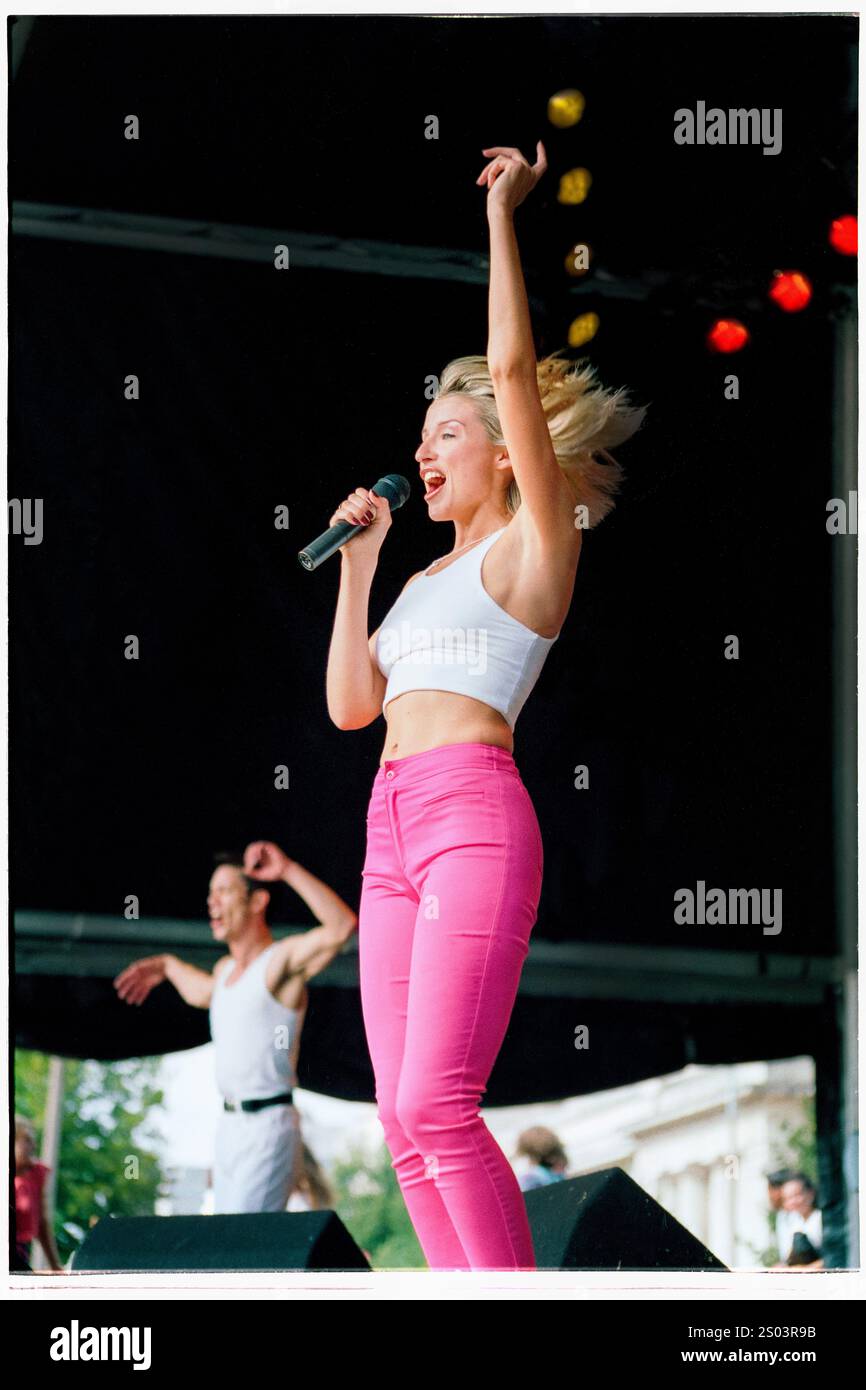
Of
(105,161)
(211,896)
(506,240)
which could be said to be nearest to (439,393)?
(506,240)

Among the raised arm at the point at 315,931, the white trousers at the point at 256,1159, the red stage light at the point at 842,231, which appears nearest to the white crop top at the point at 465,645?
the raised arm at the point at 315,931

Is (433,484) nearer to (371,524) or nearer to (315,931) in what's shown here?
Result: (371,524)

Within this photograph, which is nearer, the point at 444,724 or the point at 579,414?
the point at 444,724

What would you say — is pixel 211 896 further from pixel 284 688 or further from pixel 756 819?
pixel 756 819

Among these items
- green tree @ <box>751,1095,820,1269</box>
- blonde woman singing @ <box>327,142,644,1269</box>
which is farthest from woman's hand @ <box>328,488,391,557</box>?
green tree @ <box>751,1095,820,1269</box>

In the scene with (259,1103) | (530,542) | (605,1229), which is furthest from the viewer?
(259,1103)

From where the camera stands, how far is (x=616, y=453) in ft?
Result: 15.1

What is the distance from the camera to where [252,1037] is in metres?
4.50

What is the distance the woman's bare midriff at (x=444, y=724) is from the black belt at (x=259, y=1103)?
880 mm

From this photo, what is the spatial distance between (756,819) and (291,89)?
2203 mm

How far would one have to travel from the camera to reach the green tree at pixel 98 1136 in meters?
4.46

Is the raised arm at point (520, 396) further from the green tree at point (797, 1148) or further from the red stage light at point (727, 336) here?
the green tree at point (797, 1148)

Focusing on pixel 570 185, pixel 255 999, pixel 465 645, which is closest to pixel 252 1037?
pixel 255 999

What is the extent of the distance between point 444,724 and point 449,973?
589 mm
